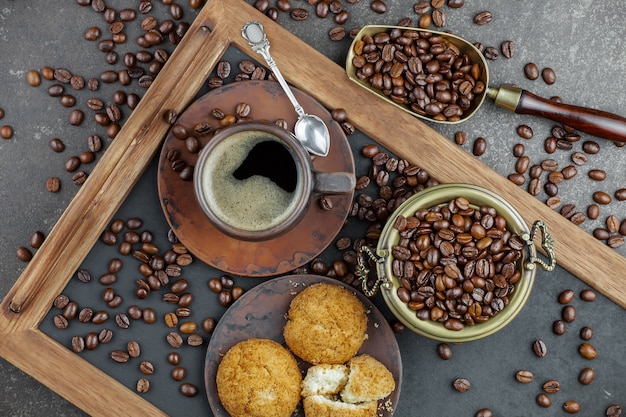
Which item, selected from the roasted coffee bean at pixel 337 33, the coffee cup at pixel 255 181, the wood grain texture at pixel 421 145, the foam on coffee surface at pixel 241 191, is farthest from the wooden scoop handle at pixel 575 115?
the foam on coffee surface at pixel 241 191

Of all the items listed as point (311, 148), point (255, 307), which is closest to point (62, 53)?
point (311, 148)

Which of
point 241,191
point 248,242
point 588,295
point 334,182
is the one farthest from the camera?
point 588,295

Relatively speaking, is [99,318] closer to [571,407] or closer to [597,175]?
[571,407]

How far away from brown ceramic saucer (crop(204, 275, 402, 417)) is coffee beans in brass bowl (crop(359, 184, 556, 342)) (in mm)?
167

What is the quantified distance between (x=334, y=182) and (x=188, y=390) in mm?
785

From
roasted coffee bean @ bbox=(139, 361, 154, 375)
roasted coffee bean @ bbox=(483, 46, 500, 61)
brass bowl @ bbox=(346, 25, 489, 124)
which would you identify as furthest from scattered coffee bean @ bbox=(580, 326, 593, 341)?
roasted coffee bean @ bbox=(139, 361, 154, 375)

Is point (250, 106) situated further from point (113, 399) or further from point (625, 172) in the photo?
point (625, 172)

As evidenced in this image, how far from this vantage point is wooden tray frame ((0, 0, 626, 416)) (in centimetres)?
166

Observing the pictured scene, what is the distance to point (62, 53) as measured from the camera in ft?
6.09

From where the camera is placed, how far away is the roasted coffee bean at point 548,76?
1.81m

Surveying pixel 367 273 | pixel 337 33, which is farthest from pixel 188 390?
pixel 337 33

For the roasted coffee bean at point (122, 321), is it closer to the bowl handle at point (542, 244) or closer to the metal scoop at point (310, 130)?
the metal scoop at point (310, 130)

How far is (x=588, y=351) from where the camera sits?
5.76ft

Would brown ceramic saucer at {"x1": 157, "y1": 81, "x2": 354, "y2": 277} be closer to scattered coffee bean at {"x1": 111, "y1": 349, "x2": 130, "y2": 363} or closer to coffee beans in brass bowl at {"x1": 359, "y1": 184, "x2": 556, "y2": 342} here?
coffee beans in brass bowl at {"x1": 359, "y1": 184, "x2": 556, "y2": 342}
